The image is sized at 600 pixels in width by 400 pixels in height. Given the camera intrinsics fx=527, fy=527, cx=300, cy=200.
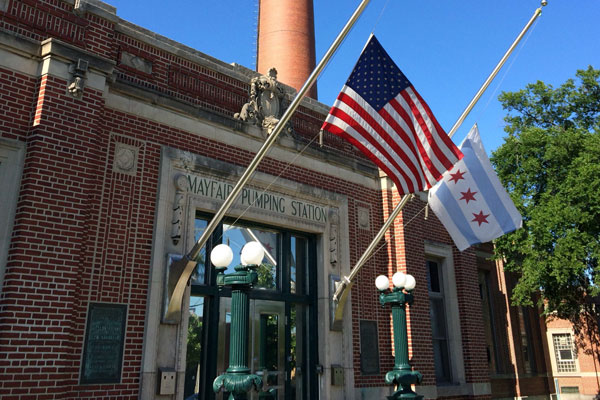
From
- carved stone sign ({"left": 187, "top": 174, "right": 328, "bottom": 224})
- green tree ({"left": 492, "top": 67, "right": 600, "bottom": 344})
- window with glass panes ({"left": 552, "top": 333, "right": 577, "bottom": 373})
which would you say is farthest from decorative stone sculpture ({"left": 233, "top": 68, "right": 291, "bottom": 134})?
window with glass panes ({"left": 552, "top": 333, "right": 577, "bottom": 373})

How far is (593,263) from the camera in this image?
15.8m

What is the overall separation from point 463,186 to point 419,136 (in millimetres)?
1632

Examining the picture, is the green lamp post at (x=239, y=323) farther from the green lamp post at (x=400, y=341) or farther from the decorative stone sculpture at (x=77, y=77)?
the green lamp post at (x=400, y=341)

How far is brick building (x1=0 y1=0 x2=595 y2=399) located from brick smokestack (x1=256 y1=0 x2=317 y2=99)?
1112cm

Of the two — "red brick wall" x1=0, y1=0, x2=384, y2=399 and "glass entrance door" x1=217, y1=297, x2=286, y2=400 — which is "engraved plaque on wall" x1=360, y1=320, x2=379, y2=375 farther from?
"red brick wall" x1=0, y1=0, x2=384, y2=399

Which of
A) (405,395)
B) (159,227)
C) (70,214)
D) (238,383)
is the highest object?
(159,227)

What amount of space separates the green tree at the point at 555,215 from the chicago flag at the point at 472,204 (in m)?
6.88

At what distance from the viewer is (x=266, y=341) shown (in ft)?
33.5

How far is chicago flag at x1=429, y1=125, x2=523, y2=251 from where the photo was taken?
9.28m

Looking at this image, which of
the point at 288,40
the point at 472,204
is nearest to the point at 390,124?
the point at 472,204

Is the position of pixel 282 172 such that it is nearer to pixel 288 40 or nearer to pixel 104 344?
pixel 104 344

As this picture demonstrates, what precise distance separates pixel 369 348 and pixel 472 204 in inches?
165

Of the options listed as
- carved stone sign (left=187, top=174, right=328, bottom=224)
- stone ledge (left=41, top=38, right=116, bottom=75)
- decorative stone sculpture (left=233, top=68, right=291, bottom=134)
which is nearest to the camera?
stone ledge (left=41, top=38, right=116, bottom=75)

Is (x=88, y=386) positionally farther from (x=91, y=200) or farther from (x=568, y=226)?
(x=568, y=226)
